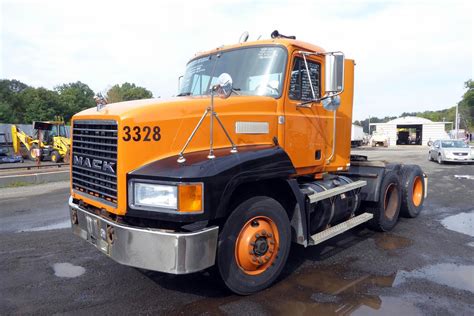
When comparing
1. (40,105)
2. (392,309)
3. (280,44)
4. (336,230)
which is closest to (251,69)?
(280,44)

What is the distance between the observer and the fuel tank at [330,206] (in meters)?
4.99

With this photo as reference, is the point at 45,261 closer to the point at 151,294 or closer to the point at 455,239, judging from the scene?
the point at 151,294

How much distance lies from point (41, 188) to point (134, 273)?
8459 millimetres

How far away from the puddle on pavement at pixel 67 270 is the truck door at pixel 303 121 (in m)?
2.97

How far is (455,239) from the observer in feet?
20.2

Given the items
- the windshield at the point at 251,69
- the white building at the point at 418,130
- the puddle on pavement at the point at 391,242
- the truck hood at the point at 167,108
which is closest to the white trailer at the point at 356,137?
the white building at the point at 418,130

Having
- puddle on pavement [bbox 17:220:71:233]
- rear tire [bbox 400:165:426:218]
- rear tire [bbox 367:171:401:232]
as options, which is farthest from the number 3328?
rear tire [bbox 400:165:426:218]

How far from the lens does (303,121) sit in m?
4.88

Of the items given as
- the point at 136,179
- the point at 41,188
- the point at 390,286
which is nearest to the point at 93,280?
the point at 136,179

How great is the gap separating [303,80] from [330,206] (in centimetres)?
173

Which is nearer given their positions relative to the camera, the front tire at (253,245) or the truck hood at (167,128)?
the truck hood at (167,128)

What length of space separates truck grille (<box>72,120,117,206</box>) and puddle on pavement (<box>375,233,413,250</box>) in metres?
4.14

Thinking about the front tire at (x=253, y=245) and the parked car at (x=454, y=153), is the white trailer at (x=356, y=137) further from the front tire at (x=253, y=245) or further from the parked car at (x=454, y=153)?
the front tire at (x=253, y=245)

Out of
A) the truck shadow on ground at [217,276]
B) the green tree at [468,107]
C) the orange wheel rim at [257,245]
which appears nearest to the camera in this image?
the orange wheel rim at [257,245]
